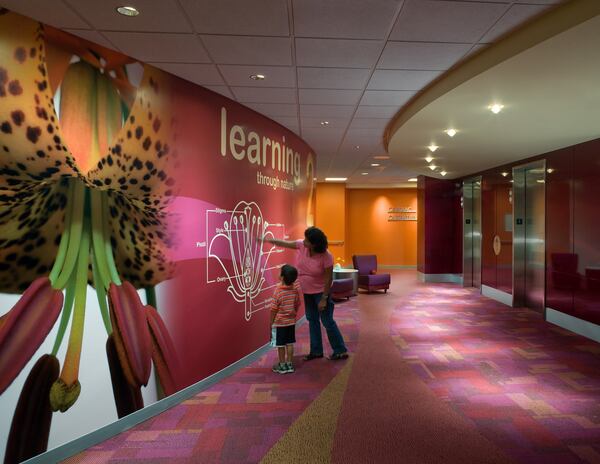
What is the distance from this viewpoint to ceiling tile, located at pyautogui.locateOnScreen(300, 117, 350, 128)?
697cm

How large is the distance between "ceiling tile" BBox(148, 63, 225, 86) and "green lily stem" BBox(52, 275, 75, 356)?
2272 millimetres

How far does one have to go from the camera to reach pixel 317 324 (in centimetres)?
620

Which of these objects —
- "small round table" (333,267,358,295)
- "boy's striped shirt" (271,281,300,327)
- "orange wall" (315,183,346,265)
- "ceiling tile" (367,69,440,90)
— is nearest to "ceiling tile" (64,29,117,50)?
"ceiling tile" (367,69,440,90)

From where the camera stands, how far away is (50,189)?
3.41m

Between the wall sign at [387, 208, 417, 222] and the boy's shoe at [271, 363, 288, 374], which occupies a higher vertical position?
the wall sign at [387, 208, 417, 222]

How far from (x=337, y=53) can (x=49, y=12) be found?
7.82 ft

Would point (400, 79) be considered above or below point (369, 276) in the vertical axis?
above

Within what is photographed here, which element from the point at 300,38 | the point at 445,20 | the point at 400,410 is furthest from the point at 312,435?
the point at 445,20

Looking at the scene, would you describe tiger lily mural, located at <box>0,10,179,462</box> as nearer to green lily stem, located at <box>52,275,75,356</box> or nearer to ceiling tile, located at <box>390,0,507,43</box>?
green lily stem, located at <box>52,275,75,356</box>

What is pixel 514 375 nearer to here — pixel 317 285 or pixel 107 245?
pixel 317 285

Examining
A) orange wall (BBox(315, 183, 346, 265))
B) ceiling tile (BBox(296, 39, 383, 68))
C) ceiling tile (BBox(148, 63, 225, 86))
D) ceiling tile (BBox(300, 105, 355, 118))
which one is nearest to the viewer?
ceiling tile (BBox(296, 39, 383, 68))

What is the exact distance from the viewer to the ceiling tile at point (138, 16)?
3209mm

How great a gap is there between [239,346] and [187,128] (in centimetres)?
281

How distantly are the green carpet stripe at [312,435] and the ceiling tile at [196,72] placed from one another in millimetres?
3570
